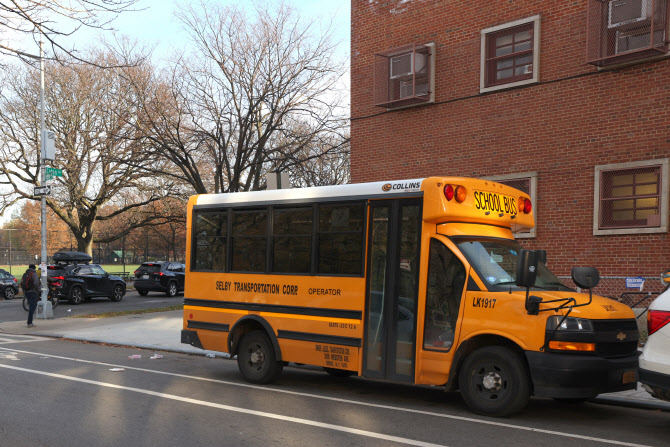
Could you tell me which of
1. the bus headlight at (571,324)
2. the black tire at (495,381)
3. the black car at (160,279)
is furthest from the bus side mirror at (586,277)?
the black car at (160,279)

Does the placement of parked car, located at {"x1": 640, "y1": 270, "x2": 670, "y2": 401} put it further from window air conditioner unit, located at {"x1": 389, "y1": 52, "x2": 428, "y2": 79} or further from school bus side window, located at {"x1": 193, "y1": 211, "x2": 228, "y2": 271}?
window air conditioner unit, located at {"x1": 389, "y1": 52, "x2": 428, "y2": 79}

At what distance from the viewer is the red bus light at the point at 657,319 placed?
5.75 meters

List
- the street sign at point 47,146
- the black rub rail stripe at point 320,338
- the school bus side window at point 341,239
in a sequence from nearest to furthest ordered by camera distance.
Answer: the black rub rail stripe at point 320,338 < the school bus side window at point 341,239 < the street sign at point 47,146

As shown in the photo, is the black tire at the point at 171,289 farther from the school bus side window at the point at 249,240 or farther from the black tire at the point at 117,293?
the school bus side window at the point at 249,240

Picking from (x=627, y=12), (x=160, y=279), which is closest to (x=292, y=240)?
(x=627, y=12)

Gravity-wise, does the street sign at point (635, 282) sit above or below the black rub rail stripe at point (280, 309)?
above

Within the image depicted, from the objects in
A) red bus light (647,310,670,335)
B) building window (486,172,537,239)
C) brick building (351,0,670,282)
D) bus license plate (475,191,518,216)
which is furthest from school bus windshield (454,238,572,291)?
building window (486,172,537,239)

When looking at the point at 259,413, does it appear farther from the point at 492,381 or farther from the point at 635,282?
the point at 635,282

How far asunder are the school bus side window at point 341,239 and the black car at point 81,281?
19.1 meters

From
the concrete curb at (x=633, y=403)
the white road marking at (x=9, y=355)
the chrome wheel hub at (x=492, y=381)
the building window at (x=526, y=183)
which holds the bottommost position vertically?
the white road marking at (x=9, y=355)

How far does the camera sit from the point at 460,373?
7137 mm

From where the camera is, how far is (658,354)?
5.75 metres

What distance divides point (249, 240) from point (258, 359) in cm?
172

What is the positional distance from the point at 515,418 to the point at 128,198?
120ft
